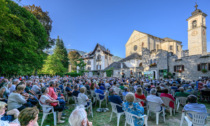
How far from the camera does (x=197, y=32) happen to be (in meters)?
24.4

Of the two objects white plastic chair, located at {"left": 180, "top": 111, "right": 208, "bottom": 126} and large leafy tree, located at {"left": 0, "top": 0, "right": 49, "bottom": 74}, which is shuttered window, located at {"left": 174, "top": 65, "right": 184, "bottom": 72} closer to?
white plastic chair, located at {"left": 180, "top": 111, "right": 208, "bottom": 126}

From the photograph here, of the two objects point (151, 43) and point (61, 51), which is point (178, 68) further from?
point (61, 51)

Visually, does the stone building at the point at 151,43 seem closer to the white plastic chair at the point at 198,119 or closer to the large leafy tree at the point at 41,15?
the large leafy tree at the point at 41,15

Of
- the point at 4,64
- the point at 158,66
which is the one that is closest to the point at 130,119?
the point at 4,64

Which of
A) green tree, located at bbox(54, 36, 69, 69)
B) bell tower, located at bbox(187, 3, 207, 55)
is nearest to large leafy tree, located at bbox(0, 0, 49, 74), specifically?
green tree, located at bbox(54, 36, 69, 69)

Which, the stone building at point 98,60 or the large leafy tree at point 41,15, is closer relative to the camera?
the large leafy tree at point 41,15

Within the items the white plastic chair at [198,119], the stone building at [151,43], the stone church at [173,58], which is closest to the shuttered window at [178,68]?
the stone church at [173,58]

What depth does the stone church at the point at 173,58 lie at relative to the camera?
16.6 metres

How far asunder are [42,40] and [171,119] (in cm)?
1980

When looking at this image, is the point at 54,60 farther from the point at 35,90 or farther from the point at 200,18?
the point at 200,18

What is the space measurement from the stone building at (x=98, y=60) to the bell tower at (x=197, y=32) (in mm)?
26225

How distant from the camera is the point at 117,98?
4082 millimetres

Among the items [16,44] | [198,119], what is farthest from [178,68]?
[16,44]

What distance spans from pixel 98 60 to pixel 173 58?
26.8 meters
